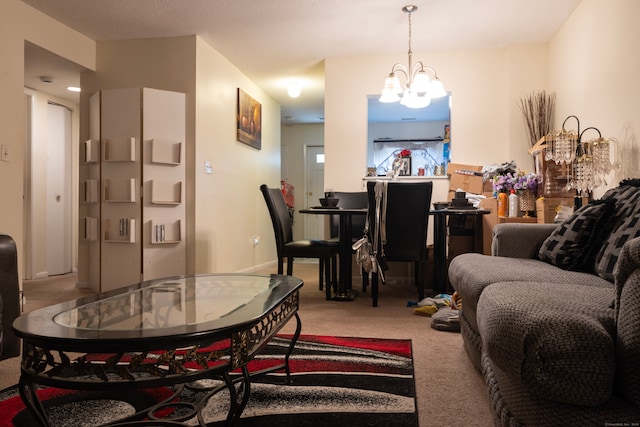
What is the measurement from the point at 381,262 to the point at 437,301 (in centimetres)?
50

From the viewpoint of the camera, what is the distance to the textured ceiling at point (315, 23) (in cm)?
383

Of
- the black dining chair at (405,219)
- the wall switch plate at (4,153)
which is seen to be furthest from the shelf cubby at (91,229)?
the black dining chair at (405,219)

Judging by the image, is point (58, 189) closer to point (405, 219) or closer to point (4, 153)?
point (4, 153)

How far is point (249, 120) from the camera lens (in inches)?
230

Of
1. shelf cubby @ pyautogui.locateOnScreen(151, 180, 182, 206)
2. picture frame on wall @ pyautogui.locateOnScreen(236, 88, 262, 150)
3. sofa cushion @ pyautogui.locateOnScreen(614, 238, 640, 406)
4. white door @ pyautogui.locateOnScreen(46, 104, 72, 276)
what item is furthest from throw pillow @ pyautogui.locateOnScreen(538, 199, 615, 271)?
white door @ pyautogui.locateOnScreen(46, 104, 72, 276)

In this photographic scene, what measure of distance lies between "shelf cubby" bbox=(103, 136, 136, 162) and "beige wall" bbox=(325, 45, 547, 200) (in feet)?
6.68

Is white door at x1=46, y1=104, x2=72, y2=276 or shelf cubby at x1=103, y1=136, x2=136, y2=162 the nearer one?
shelf cubby at x1=103, y1=136, x2=136, y2=162

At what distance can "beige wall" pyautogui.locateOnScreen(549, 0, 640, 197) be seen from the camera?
9.42ft

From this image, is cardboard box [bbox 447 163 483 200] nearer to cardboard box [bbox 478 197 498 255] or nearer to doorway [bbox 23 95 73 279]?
cardboard box [bbox 478 197 498 255]

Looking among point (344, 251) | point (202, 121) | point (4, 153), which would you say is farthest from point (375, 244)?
point (4, 153)

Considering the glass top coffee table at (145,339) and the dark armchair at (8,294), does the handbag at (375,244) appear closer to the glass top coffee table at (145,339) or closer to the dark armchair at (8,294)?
the glass top coffee table at (145,339)

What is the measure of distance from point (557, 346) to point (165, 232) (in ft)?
13.0

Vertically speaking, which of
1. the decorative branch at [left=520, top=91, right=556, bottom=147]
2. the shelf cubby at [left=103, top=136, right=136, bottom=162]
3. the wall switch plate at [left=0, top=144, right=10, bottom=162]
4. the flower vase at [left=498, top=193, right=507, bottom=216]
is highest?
the decorative branch at [left=520, top=91, right=556, bottom=147]

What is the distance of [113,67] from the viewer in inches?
182
